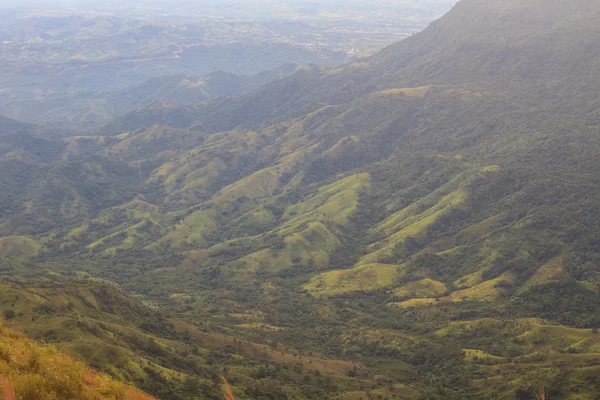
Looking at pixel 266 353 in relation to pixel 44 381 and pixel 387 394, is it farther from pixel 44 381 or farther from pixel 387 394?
pixel 44 381

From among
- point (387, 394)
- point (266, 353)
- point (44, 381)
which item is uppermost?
point (44, 381)

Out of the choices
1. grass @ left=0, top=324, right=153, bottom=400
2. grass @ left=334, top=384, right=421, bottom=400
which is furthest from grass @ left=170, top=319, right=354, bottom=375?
grass @ left=0, top=324, right=153, bottom=400

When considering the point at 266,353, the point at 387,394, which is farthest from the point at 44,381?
the point at 266,353

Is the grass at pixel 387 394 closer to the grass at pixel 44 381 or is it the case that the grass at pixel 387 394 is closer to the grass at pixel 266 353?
the grass at pixel 266 353

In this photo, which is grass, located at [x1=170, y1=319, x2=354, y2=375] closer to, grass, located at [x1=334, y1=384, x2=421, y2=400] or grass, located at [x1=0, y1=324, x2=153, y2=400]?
grass, located at [x1=334, y1=384, x2=421, y2=400]

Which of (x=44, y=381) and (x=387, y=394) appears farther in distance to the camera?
(x=387, y=394)

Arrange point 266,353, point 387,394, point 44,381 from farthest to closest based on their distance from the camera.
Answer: point 266,353 < point 387,394 < point 44,381

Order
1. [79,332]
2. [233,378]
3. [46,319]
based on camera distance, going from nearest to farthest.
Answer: [79,332], [46,319], [233,378]

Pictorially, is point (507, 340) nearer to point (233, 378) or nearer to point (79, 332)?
point (233, 378)

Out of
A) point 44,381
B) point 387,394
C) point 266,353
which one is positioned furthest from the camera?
point 266,353

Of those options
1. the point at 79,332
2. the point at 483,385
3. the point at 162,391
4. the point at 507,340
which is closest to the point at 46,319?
the point at 79,332

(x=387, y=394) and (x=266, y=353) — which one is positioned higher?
(x=387, y=394)
